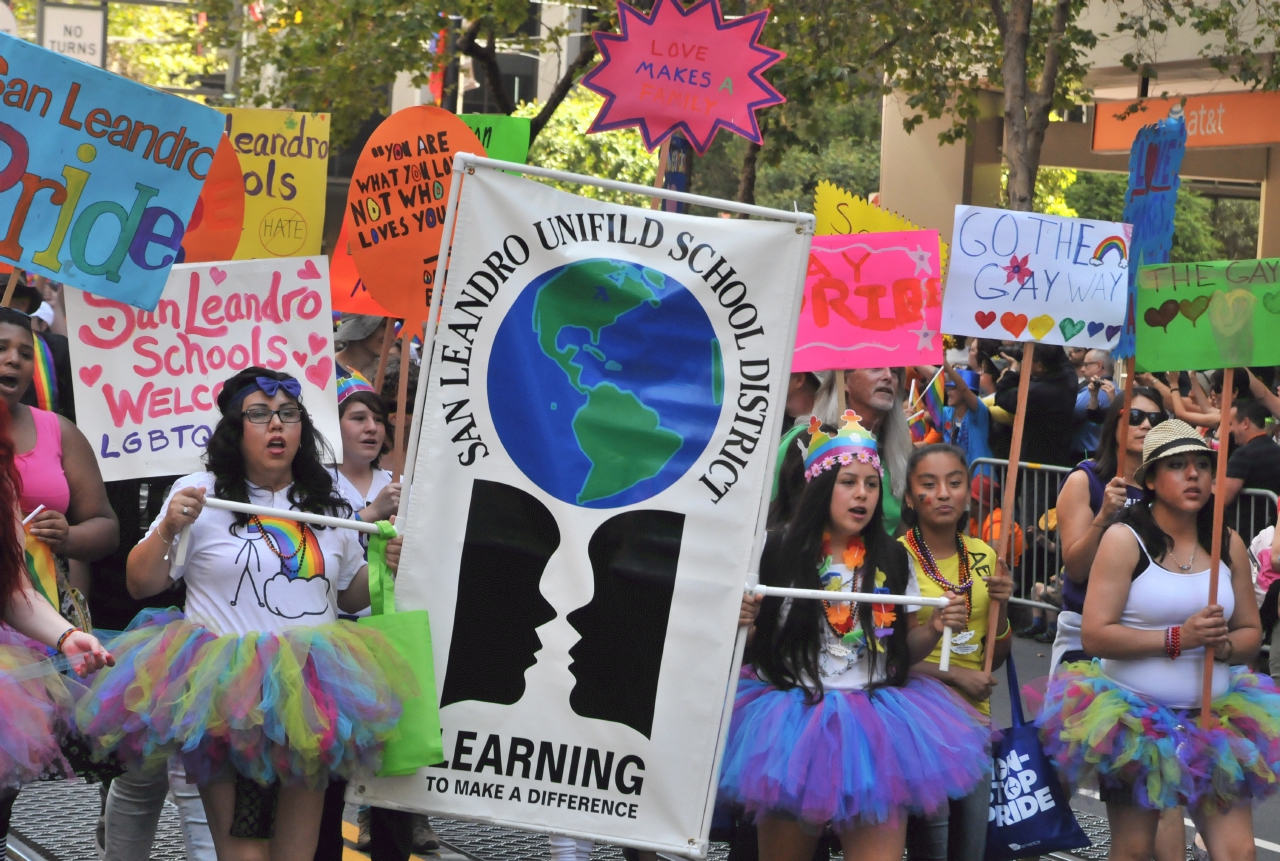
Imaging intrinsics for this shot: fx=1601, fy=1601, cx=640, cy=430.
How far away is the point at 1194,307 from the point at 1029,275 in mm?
767

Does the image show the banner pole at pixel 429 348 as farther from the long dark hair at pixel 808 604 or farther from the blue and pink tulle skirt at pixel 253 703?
the long dark hair at pixel 808 604

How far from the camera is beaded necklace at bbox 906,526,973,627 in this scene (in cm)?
512

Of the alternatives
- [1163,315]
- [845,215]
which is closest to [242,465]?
[1163,315]

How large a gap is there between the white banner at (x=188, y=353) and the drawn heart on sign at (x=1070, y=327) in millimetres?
2680

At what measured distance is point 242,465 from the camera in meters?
4.61

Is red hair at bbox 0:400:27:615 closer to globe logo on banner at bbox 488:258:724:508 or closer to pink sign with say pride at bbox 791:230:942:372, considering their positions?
globe logo on banner at bbox 488:258:724:508

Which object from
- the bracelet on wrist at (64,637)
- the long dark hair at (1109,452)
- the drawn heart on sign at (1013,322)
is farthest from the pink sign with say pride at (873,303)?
the bracelet on wrist at (64,637)

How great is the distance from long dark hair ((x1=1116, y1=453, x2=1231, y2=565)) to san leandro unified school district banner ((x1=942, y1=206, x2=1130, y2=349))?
916mm

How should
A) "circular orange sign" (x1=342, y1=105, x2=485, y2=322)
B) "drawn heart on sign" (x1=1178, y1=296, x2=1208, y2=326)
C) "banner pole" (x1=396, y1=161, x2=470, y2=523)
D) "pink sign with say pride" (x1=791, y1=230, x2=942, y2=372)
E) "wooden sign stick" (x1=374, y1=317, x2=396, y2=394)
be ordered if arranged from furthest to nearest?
1. "wooden sign stick" (x1=374, y1=317, x2=396, y2=394)
2. "circular orange sign" (x1=342, y1=105, x2=485, y2=322)
3. "pink sign with say pride" (x1=791, y1=230, x2=942, y2=372)
4. "drawn heart on sign" (x1=1178, y1=296, x2=1208, y2=326)
5. "banner pole" (x1=396, y1=161, x2=470, y2=523)

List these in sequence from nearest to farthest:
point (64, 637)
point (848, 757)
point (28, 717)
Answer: point (28, 717) < point (64, 637) < point (848, 757)

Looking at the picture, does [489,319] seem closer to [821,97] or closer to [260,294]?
[260,294]

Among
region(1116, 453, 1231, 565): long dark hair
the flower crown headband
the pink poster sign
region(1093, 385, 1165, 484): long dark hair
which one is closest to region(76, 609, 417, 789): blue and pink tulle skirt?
the flower crown headband

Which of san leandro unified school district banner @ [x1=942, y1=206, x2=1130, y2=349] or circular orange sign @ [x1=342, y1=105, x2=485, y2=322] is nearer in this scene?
san leandro unified school district banner @ [x1=942, y1=206, x2=1130, y2=349]

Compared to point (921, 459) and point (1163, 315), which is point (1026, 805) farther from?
point (1163, 315)
